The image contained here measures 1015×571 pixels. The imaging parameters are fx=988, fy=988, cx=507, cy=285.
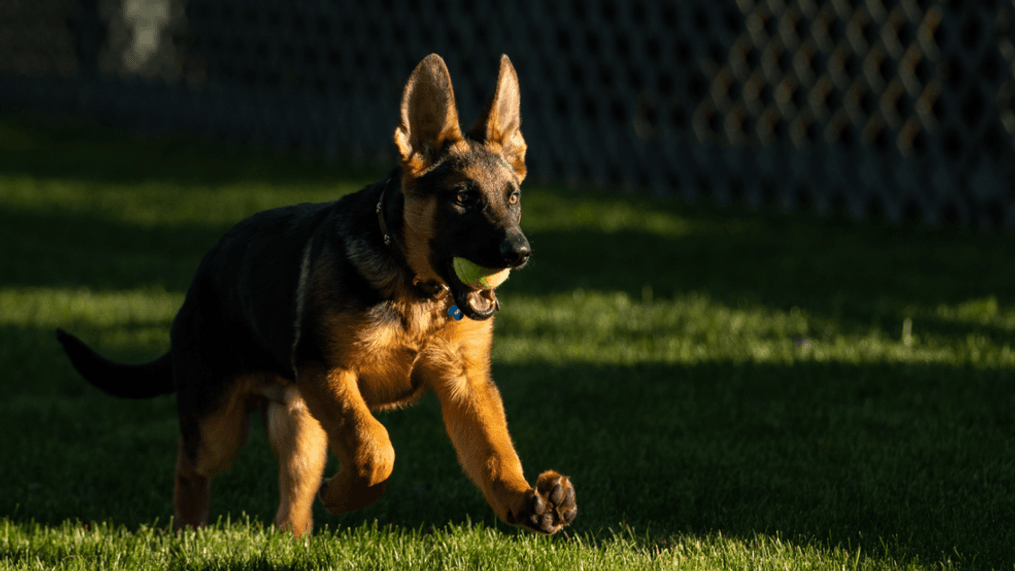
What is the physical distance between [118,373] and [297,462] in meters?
0.87

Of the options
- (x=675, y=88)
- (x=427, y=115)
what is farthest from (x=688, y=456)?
(x=675, y=88)

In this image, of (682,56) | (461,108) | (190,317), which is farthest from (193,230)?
(190,317)

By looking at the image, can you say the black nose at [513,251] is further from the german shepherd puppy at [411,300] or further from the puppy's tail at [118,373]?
the puppy's tail at [118,373]

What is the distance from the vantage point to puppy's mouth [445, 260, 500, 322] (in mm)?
2752

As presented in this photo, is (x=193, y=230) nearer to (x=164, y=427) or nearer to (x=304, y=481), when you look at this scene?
(x=164, y=427)

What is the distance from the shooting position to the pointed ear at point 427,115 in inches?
118

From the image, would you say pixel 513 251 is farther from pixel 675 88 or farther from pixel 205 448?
pixel 675 88

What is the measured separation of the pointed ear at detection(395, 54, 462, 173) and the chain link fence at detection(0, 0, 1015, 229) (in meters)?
6.65

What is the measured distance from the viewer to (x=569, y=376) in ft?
16.6

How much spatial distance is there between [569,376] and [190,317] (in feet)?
7.08

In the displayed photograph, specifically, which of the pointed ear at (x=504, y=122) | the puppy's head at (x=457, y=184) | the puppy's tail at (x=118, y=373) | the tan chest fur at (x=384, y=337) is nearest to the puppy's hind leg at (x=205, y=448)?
the puppy's tail at (x=118, y=373)

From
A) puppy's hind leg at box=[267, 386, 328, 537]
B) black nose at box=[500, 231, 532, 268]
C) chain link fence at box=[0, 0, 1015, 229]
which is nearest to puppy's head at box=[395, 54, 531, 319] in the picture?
black nose at box=[500, 231, 532, 268]

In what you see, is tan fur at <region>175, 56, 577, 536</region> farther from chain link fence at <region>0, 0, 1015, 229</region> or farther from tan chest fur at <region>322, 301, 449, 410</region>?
chain link fence at <region>0, 0, 1015, 229</region>

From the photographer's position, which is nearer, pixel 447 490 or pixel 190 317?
pixel 190 317
